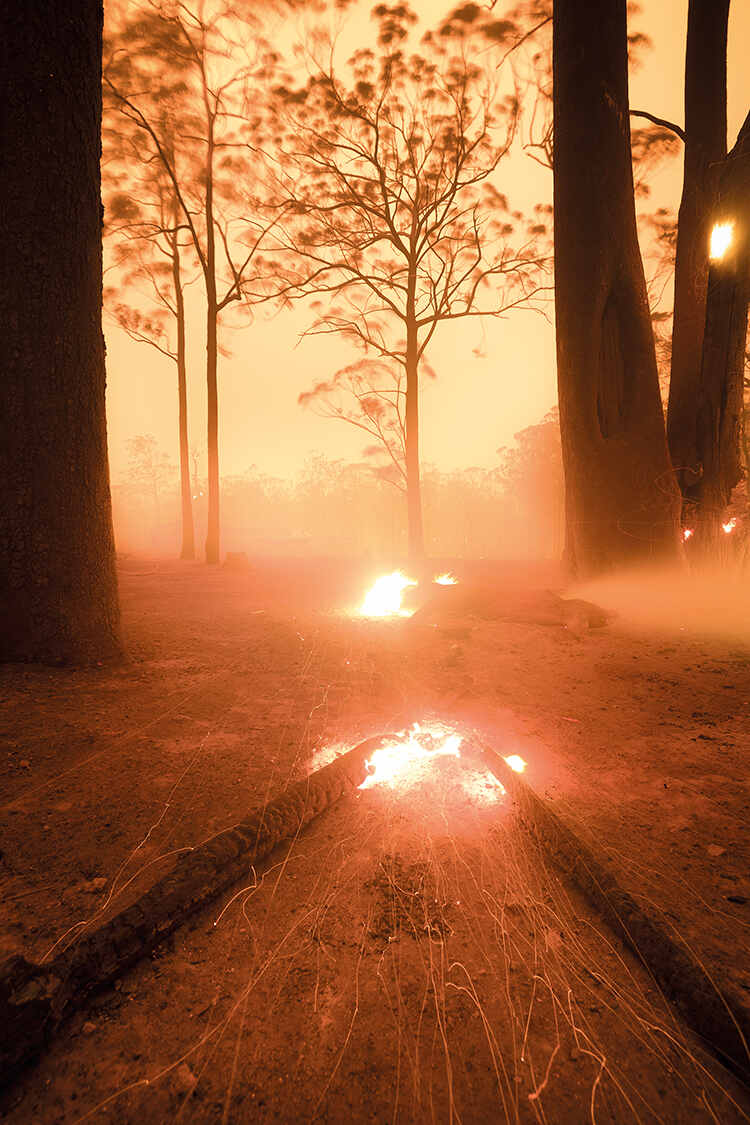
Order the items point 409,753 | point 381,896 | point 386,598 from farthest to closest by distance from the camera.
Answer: point 386,598 → point 409,753 → point 381,896

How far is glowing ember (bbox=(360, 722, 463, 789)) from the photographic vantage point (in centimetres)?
277

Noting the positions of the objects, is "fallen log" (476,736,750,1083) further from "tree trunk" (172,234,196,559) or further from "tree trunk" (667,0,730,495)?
"tree trunk" (172,234,196,559)

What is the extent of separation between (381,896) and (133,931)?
0.89m

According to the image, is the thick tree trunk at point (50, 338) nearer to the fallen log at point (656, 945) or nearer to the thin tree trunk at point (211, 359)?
the fallen log at point (656, 945)

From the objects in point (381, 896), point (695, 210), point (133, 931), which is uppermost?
point (695, 210)

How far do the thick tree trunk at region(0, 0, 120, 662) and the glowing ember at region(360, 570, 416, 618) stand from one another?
449 cm

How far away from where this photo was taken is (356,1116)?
1144mm

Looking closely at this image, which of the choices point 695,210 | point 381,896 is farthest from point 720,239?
point 381,896

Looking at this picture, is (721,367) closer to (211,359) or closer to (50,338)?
(50,338)

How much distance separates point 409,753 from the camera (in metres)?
3.05

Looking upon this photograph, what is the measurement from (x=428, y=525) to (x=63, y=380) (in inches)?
2098

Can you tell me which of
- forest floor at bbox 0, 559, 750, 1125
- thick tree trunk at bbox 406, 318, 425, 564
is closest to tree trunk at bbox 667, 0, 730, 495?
forest floor at bbox 0, 559, 750, 1125

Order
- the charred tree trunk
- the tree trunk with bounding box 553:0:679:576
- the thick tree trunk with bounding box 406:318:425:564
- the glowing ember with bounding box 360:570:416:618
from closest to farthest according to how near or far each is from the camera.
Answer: the tree trunk with bounding box 553:0:679:576, the charred tree trunk, the glowing ember with bounding box 360:570:416:618, the thick tree trunk with bounding box 406:318:425:564

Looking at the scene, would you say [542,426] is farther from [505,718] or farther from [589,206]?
[505,718]
